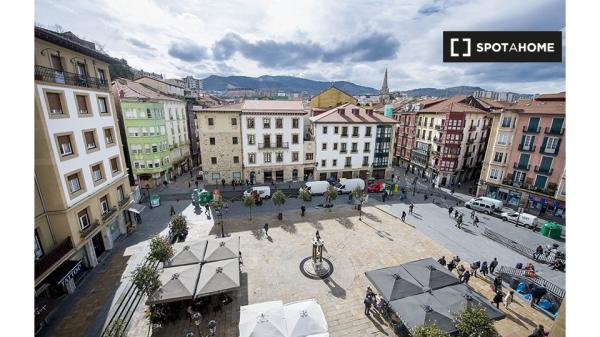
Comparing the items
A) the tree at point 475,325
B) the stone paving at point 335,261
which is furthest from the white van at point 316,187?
the tree at point 475,325

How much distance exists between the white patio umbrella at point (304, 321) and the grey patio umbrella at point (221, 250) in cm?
694

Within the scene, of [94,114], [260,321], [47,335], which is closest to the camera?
[260,321]

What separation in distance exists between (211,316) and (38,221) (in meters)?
13.2

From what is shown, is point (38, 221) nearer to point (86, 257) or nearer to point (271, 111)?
point (86, 257)

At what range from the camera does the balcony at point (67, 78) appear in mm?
15531

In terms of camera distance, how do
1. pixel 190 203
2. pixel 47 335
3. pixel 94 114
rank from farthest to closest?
pixel 190 203, pixel 94 114, pixel 47 335

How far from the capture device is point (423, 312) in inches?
506

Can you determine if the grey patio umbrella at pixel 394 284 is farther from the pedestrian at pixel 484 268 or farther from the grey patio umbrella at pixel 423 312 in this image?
the pedestrian at pixel 484 268

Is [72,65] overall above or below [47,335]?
above

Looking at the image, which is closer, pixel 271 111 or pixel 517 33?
pixel 517 33

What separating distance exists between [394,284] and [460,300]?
3533 mm

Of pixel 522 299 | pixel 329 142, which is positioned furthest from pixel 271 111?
pixel 522 299

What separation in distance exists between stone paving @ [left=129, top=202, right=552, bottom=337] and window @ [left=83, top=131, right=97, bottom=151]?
46.7 ft

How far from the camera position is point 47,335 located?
1464cm
